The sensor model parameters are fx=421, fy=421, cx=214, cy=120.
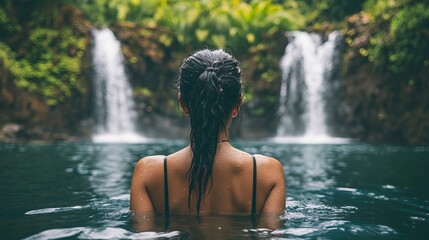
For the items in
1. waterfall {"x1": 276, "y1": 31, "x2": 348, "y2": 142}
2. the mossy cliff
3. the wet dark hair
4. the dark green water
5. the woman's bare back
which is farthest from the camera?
waterfall {"x1": 276, "y1": 31, "x2": 348, "y2": 142}

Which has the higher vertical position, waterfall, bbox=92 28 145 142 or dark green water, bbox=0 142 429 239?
waterfall, bbox=92 28 145 142

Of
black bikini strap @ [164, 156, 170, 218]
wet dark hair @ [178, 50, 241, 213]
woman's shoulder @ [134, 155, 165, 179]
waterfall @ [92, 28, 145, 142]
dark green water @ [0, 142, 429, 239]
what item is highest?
waterfall @ [92, 28, 145, 142]

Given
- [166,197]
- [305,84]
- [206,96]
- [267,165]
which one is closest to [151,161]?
[166,197]

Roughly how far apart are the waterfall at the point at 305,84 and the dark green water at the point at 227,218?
13734 millimetres

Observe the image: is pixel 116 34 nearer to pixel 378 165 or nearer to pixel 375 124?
pixel 375 124

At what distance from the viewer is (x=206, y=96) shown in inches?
98.3

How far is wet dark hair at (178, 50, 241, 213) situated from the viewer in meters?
2.50

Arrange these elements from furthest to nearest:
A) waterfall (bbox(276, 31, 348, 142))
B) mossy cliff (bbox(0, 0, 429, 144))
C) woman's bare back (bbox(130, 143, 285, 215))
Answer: waterfall (bbox(276, 31, 348, 142)) < mossy cliff (bbox(0, 0, 429, 144)) < woman's bare back (bbox(130, 143, 285, 215))

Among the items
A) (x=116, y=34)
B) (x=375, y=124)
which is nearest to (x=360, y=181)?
(x=375, y=124)

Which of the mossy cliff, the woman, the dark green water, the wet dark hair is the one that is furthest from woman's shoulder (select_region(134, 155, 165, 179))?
the mossy cliff

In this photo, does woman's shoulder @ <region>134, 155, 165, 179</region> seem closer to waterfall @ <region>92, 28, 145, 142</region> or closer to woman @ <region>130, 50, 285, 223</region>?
woman @ <region>130, 50, 285, 223</region>

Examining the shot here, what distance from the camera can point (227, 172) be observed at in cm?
262

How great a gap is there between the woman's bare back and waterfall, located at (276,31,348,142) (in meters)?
20.3

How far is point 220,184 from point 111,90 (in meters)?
21.7
